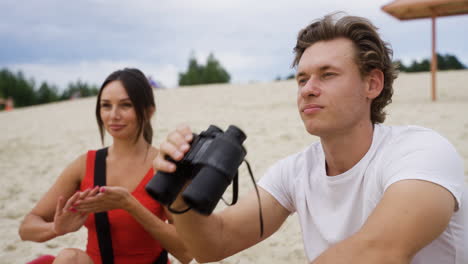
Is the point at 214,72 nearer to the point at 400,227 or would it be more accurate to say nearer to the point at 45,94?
the point at 45,94

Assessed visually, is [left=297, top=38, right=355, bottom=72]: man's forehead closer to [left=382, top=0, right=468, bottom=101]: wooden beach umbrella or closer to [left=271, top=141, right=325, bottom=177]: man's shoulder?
[left=271, top=141, right=325, bottom=177]: man's shoulder

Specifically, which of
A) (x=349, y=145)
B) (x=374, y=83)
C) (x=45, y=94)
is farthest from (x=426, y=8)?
(x=45, y=94)

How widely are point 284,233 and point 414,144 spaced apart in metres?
2.49

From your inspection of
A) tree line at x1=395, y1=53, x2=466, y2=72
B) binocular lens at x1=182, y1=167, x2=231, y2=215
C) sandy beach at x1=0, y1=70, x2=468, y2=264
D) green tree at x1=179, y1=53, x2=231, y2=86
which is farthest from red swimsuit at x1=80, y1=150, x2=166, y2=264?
green tree at x1=179, y1=53, x2=231, y2=86

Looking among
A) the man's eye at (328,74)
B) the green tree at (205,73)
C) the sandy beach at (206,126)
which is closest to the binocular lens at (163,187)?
the sandy beach at (206,126)

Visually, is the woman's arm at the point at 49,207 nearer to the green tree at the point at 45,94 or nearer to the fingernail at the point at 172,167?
the fingernail at the point at 172,167

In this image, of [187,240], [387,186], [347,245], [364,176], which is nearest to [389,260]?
[347,245]

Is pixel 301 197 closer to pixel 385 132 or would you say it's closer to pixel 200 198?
pixel 385 132

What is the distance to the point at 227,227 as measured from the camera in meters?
1.83

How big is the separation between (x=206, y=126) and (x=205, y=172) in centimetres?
868

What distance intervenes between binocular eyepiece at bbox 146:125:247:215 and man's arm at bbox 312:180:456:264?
0.44m

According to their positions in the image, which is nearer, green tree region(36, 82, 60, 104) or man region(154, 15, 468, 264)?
man region(154, 15, 468, 264)

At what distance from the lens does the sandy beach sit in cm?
375

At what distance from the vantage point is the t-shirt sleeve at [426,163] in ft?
4.35
